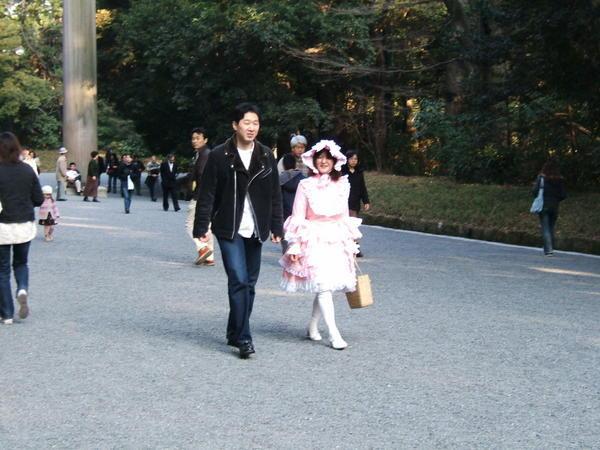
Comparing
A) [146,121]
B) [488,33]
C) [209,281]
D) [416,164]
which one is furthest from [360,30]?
[209,281]

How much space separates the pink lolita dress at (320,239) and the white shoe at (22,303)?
2.64 metres

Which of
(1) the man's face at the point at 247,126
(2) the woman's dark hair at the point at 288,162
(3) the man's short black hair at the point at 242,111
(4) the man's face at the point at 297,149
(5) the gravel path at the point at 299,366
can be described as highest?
(3) the man's short black hair at the point at 242,111

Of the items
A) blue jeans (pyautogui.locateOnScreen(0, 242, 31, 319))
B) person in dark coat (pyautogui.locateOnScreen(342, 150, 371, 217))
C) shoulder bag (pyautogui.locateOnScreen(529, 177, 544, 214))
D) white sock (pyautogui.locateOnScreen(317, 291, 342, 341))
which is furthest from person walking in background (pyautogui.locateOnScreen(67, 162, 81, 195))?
white sock (pyautogui.locateOnScreen(317, 291, 342, 341))

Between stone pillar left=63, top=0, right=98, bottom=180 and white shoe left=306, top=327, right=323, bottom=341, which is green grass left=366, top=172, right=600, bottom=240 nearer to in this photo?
white shoe left=306, top=327, right=323, bottom=341

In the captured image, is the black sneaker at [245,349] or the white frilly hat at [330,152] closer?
the black sneaker at [245,349]

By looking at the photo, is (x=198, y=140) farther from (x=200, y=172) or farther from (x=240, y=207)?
(x=240, y=207)

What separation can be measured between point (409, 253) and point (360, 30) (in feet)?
53.6

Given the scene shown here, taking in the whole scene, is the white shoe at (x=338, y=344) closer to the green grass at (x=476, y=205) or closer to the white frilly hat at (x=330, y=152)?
the white frilly hat at (x=330, y=152)

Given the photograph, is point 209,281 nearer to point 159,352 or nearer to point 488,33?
point 159,352

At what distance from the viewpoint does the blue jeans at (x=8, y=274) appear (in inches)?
396

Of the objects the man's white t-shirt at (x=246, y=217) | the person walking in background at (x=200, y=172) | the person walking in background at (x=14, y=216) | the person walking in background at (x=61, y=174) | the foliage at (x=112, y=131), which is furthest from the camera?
the foliage at (x=112, y=131)

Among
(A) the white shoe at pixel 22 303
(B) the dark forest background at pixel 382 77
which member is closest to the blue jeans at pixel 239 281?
(A) the white shoe at pixel 22 303

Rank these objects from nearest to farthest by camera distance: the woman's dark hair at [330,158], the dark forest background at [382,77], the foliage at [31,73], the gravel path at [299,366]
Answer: the gravel path at [299,366], the woman's dark hair at [330,158], the dark forest background at [382,77], the foliage at [31,73]

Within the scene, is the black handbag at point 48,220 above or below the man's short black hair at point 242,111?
below
